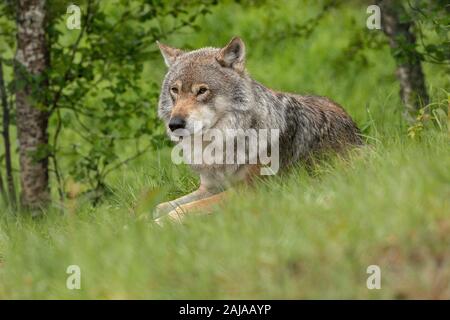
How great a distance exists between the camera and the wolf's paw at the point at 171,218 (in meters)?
5.58

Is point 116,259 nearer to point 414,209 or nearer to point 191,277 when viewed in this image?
point 191,277

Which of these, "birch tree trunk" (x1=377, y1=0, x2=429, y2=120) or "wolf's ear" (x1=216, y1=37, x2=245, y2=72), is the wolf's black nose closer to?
"wolf's ear" (x1=216, y1=37, x2=245, y2=72)

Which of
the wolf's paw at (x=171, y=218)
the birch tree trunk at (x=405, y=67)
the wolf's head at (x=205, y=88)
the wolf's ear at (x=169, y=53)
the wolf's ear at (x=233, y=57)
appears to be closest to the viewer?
the wolf's paw at (x=171, y=218)

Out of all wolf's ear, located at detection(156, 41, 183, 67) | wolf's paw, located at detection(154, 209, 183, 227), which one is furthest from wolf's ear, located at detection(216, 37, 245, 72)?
wolf's paw, located at detection(154, 209, 183, 227)

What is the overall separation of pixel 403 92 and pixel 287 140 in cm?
252

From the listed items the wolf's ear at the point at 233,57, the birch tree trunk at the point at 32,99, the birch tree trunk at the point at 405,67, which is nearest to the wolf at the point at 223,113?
the wolf's ear at the point at 233,57

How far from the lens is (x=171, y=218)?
5.77 metres

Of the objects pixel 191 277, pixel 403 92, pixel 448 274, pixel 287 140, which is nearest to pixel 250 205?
pixel 191 277

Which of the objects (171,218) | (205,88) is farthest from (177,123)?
(171,218)

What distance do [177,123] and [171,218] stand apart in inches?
29.1

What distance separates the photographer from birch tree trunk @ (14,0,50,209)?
839 centimetres

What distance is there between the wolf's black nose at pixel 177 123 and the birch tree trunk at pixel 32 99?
8.07 feet

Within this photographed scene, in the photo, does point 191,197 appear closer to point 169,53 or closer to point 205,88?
point 205,88

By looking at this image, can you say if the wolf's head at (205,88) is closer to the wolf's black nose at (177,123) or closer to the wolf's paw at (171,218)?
the wolf's black nose at (177,123)
